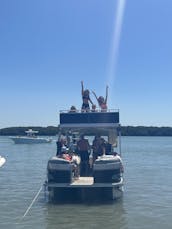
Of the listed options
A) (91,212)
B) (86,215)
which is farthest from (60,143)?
(86,215)

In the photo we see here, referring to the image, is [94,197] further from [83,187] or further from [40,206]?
[40,206]

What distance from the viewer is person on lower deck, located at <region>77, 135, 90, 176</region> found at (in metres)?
18.1

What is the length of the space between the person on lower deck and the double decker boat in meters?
0.08

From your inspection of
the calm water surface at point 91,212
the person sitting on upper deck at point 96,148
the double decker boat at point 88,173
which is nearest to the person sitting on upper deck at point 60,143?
the double decker boat at point 88,173

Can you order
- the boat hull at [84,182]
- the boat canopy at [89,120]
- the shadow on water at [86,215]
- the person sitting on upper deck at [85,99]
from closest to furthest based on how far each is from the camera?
1. the shadow on water at [86,215]
2. the boat hull at [84,182]
3. the boat canopy at [89,120]
4. the person sitting on upper deck at [85,99]

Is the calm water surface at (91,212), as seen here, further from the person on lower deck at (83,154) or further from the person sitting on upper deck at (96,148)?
the person sitting on upper deck at (96,148)

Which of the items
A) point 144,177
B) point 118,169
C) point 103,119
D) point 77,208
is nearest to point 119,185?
point 118,169

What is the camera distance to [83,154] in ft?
59.5

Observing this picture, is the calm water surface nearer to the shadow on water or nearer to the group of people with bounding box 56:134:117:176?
the shadow on water

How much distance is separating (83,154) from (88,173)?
80cm

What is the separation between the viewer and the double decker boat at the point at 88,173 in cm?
1579

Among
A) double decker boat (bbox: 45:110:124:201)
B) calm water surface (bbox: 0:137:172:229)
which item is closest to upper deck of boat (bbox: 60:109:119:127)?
double decker boat (bbox: 45:110:124:201)

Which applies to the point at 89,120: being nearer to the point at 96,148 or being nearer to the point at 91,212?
the point at 96,148

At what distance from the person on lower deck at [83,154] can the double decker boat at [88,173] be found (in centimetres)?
8
